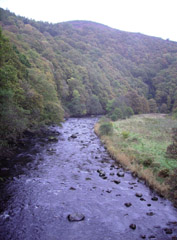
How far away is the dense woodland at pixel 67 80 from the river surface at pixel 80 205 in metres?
9.00

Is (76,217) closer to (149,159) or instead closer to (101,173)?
(101,173)

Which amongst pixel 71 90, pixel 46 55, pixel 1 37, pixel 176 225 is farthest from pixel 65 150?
pixel 46 55

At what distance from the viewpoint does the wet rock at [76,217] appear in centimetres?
1191

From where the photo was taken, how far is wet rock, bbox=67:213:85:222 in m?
11.9

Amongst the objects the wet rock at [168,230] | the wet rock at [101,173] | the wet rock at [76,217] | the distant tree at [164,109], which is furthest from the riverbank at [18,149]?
the distant tree at [164,109]

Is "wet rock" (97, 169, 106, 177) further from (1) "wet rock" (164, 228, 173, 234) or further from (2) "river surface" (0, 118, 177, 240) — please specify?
(1) "wet rock" (164, 228, 173, 234)

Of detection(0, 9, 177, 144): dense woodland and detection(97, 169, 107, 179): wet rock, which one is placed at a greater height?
detection(0, 9, 177, 144): dense woodland

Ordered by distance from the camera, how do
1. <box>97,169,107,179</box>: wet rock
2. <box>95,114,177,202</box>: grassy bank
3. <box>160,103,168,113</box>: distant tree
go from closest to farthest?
<box>95,114,177,202</box>: grassy bank < <box>97,169,107,179</box>: wet rock < <box>160,103,168,113</box>: distant tree

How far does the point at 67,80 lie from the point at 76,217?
273ft

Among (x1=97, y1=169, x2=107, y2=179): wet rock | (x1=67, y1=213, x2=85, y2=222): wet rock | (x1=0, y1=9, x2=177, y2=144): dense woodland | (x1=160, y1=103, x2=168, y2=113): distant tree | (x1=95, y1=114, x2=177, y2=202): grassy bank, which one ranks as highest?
(x1=0, y1=9, x2=177, y2=144): dense woodland

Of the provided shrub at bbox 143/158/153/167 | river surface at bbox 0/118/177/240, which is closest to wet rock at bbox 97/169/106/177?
river surface at bbox 0/118/177/240

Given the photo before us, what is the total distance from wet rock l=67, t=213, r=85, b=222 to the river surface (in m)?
0.07

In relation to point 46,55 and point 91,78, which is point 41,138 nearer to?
point 46,55

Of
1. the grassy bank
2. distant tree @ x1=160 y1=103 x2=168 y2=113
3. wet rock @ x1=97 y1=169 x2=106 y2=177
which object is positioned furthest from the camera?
distant tree @ x1=160 y1=103 x2=168 y2=113
